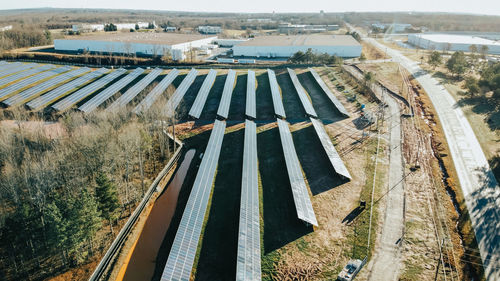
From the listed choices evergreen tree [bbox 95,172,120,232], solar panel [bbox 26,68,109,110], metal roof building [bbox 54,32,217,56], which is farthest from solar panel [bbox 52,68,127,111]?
evergreen tree [bbox 95,172,120,232]

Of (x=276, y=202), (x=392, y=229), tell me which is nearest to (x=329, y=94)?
(x=276, y=202)

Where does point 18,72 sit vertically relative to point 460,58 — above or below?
below

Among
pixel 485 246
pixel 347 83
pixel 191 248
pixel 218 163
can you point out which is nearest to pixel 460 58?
pixel 347 83

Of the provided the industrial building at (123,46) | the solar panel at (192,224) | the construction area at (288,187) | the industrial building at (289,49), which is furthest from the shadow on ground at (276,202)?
the industrial building at (289,49)

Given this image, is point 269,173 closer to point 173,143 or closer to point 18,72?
point 173,143

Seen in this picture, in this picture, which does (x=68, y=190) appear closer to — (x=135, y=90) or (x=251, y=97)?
(x=135, y=90)

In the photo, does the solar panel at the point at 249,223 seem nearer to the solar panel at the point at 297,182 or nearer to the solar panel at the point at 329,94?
the solar panel at the point at 297,182
